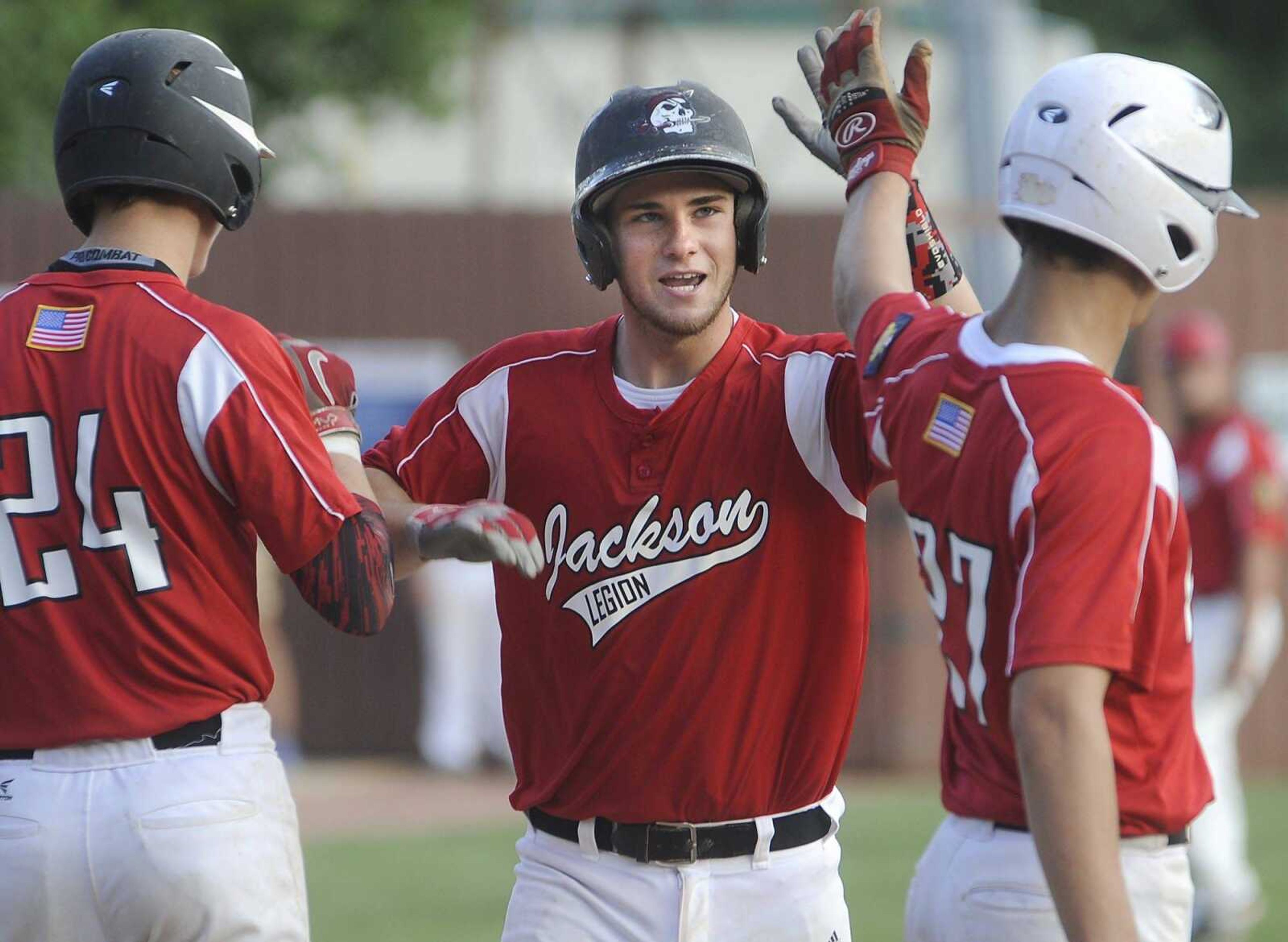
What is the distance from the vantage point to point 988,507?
3.27 meters

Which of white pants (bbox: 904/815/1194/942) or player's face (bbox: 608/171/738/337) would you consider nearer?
white pants (bbox: 904/815/1194/942)

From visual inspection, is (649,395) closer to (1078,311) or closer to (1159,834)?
(1078,311)

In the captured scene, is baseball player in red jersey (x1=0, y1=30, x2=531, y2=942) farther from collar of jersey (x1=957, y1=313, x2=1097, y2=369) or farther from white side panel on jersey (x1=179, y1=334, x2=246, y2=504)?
collar of jersey (x1=957, y1=313, x2=1097, y2=369)

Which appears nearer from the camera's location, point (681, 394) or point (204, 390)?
point (204, 390)

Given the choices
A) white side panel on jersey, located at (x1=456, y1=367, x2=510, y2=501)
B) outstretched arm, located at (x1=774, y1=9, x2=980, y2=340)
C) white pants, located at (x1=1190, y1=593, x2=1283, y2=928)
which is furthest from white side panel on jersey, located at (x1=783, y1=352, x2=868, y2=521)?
white pants, located at (x1=1190, y1=593, x2=1283, y2=928)

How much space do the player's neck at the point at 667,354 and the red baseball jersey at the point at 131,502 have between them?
93 centimetres

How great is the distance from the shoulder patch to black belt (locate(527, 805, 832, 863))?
1147mm

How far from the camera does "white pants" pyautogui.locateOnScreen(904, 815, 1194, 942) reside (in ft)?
10.9

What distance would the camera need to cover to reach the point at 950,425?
3.38m

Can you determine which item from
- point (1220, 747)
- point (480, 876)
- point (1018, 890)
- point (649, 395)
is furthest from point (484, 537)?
point (480, 876)

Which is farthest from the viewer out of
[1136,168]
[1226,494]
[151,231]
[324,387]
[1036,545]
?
[1226,494]

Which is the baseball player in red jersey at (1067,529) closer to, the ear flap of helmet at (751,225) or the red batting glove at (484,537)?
the red batting glove at (484,537)

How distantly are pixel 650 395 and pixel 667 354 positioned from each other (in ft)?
0.39

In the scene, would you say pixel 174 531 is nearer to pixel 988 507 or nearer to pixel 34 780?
pixel 34 780
